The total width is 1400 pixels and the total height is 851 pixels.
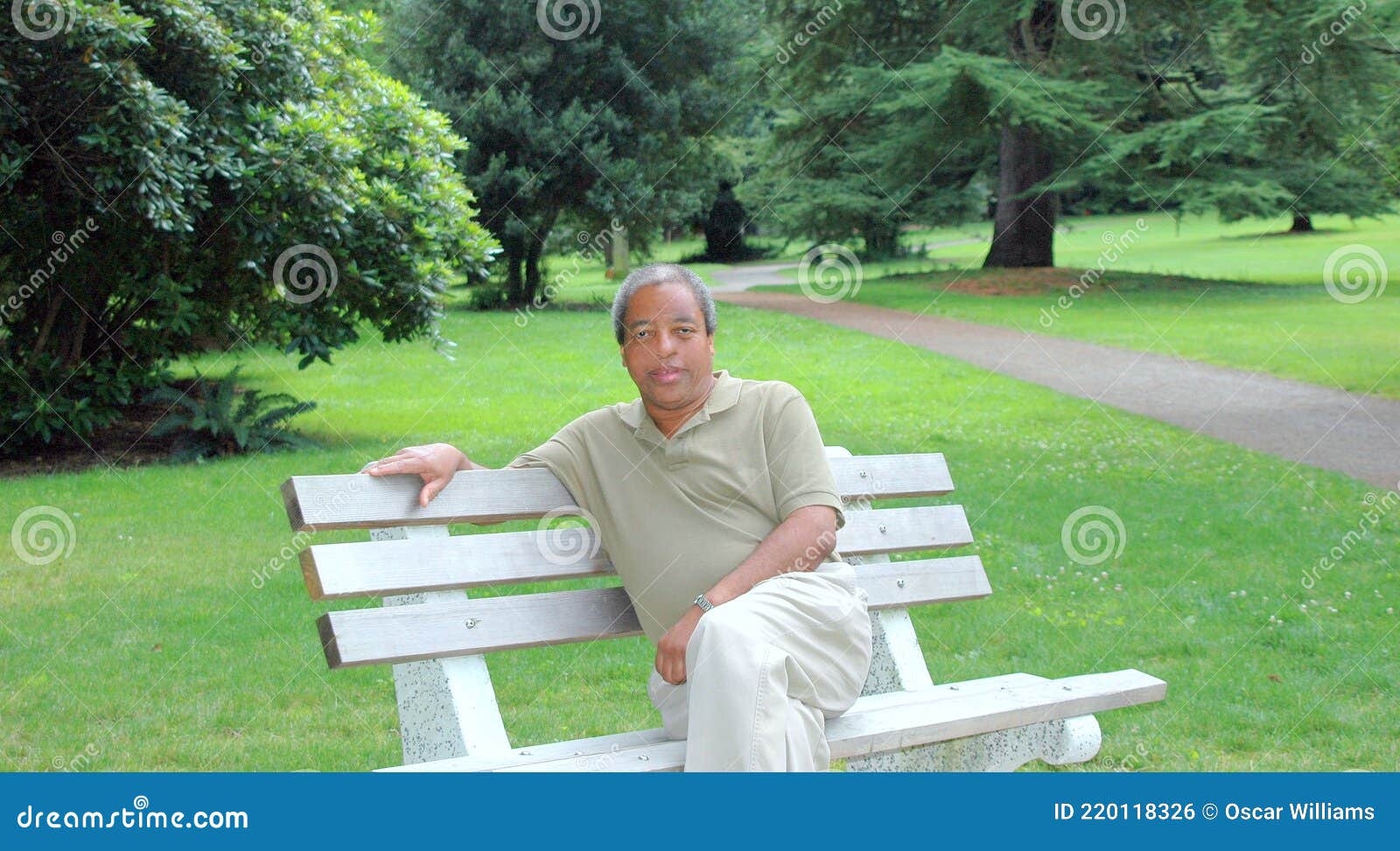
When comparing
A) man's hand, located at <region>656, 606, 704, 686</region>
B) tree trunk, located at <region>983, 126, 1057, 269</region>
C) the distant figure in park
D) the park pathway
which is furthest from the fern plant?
the distant figure in park

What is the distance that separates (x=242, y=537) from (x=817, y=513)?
214 inches

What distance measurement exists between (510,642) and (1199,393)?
12.6m

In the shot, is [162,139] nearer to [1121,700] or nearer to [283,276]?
[283,276]

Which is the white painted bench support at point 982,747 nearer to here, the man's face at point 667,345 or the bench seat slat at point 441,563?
the bench seat slat at point 441,563

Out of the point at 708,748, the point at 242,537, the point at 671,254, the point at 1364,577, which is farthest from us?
the point at 671,254

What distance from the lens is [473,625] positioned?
131 inches

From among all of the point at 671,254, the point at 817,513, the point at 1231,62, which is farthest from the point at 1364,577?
the point at 671,254

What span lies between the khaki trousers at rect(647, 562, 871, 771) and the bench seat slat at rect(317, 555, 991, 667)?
0.72 ft

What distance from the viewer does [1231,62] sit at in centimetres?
2755

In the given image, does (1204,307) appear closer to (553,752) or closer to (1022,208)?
(1022,208)

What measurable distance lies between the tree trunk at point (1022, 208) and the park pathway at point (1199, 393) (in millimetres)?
6103

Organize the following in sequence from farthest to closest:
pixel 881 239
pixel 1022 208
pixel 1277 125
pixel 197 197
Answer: pixel 881 239 < pixel 1022 208 < pixel 1277 125 < pixel 197 197

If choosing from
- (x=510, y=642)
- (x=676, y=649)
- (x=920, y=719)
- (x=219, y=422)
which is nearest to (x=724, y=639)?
(x=676, y=649)

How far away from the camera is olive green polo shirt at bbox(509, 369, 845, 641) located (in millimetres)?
3541
